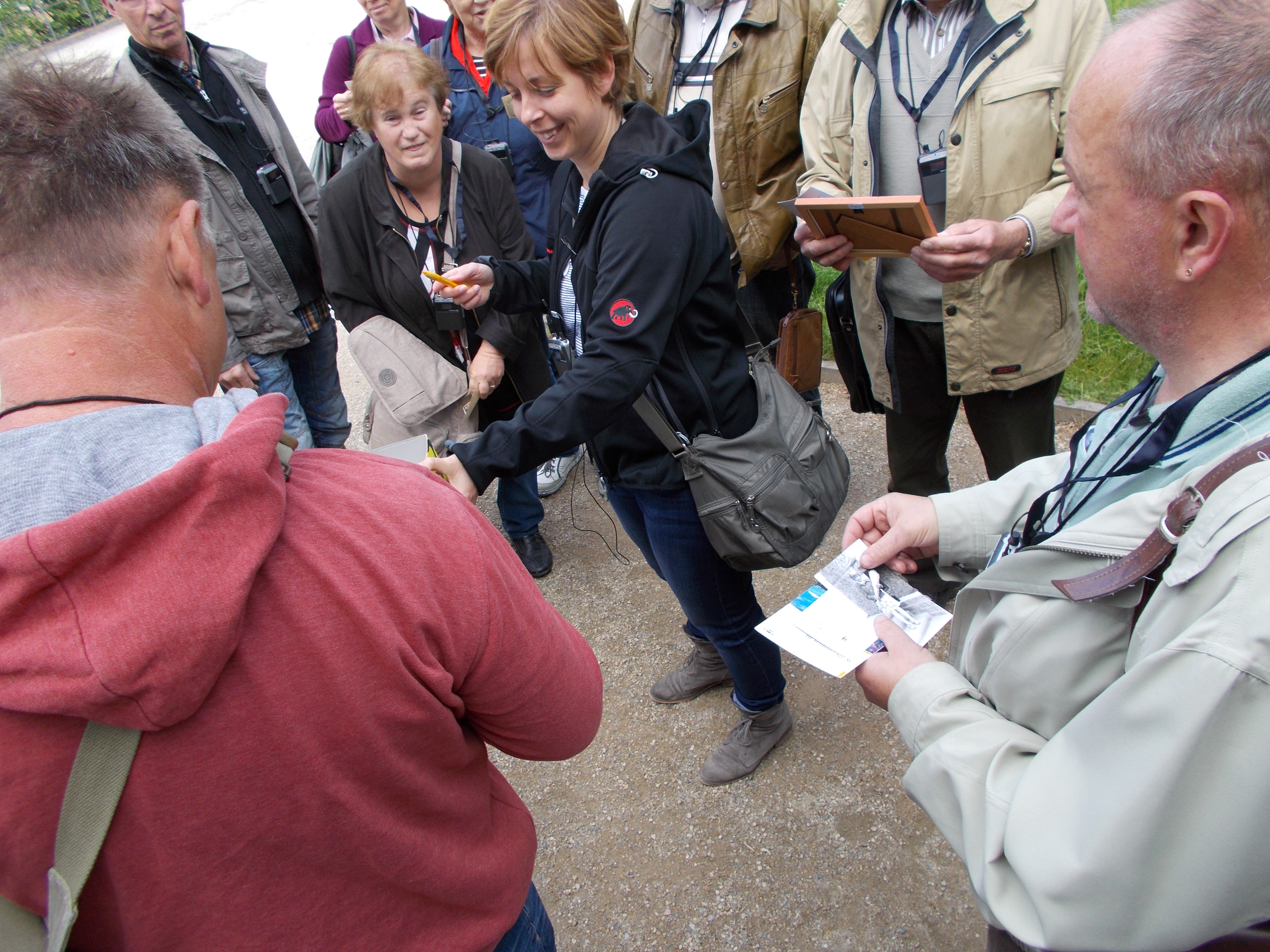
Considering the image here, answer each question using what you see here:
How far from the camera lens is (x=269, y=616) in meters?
0.83

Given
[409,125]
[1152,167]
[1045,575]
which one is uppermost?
[1152,167]

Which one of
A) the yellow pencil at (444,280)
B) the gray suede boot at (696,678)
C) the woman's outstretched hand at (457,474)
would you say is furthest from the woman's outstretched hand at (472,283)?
the gray suede boot at (696,678)

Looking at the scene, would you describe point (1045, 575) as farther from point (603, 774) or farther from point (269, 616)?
point (603, 774)

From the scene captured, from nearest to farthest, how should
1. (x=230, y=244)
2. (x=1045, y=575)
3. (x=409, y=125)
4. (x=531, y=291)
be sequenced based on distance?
1. (x=1045, y=575)
2. (x=531, y=291)
3. (x=409, y=125)
4. (x=230, y=244)

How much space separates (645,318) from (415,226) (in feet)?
5.24

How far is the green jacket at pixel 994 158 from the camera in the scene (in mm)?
2166

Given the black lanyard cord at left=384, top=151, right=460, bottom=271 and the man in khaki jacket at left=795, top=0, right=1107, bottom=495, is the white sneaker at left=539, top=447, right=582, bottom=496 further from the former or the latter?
the man in khaki jacket at left=795, top=0, right=1107, bottom=495

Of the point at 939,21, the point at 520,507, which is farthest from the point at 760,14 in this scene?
the point at 520,507

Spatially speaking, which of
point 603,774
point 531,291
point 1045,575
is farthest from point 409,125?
point 1045,575

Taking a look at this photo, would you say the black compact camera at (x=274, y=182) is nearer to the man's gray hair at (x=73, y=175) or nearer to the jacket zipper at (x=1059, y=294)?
the man's gray hair at (x=73, y=175)

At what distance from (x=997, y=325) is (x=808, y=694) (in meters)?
1.46

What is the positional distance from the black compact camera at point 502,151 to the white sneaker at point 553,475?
59.8 inches

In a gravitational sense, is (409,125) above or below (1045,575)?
above

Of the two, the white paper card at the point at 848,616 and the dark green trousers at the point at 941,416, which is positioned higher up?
the white paper card at the point at 848,616
